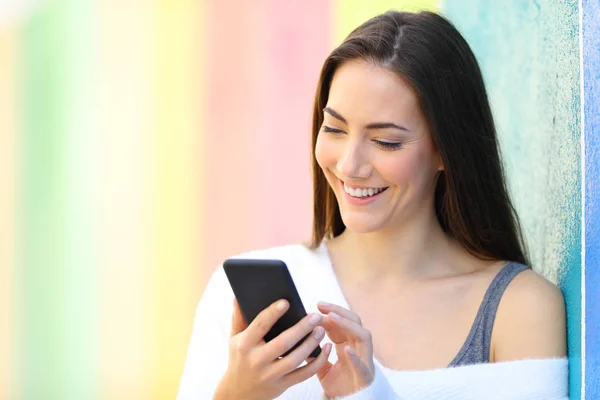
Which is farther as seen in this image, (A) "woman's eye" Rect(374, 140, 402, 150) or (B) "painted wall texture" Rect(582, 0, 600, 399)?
(A) "woman's eye" Rect(374, 140, 402, 150)

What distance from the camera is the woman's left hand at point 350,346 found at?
1.59 metres

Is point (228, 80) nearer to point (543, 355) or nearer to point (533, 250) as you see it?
point (533, 250)

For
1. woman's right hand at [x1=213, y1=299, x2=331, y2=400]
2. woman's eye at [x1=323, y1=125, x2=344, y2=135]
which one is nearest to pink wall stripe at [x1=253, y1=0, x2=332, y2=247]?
woman's eye at [x1=323, y1=125, x2=344, y2=135]

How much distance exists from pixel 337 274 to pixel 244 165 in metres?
1.67

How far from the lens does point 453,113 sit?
1840 millimetres

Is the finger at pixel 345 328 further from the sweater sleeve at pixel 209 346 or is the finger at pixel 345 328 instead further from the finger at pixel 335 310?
the sweater sleeve at pixel 209 346

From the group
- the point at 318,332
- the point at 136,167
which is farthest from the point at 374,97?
the point at 136,167

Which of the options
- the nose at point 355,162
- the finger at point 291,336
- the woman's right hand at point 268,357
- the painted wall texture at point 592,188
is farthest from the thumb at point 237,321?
the painted wall texture at point 592,188

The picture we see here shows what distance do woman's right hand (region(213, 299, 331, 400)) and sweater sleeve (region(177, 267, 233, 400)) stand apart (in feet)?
0.71

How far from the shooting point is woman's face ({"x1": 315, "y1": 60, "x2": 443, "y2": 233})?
1.78 m

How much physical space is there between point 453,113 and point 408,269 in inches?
14.1

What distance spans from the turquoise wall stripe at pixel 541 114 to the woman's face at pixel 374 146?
0.26 metres

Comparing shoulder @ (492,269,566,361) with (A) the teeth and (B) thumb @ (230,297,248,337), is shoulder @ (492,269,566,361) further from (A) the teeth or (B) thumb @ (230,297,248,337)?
(B) thumb @ (230,297,248,337)

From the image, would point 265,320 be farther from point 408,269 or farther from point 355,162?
point 408,269
